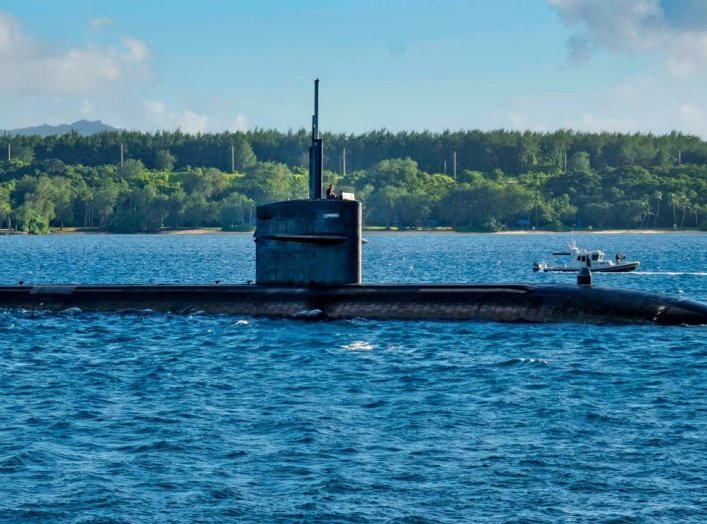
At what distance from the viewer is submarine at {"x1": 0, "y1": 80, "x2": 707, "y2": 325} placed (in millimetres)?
39219

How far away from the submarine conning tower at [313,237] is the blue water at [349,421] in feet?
5.81

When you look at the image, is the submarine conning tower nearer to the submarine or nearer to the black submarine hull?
the submarine

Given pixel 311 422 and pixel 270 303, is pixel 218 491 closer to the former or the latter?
pixel 311 422

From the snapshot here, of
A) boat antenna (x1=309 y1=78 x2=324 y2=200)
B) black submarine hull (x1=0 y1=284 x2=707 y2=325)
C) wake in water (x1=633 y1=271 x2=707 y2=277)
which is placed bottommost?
wake in water (x1=633 y1=271 x2=707 y2=277)

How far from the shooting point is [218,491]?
65.5 ft

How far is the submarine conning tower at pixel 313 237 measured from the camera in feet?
129

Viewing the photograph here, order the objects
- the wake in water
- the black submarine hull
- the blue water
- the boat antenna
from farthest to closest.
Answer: the wake in water < the black submarine hull < the boat antenna < the blue water

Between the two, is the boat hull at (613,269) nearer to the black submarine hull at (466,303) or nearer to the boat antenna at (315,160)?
the black submarine hull at (466,303)

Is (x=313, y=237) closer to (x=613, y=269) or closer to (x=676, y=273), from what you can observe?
(x=676, y=273)

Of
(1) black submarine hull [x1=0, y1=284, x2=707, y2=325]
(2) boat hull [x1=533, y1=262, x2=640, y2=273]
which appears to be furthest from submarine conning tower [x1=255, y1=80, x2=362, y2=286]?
(2) boat hull [x1=533, y1=262, x2=640, y2=273]

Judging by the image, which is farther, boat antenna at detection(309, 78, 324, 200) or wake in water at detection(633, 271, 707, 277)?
wake in water at detection(633, 271, 707, 277)

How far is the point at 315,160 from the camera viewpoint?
1537 inches

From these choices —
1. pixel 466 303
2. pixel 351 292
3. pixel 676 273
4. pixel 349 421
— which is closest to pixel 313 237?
pixel 351 292

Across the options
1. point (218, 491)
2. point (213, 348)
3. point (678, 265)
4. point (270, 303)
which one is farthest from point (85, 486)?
point (678, 265)
